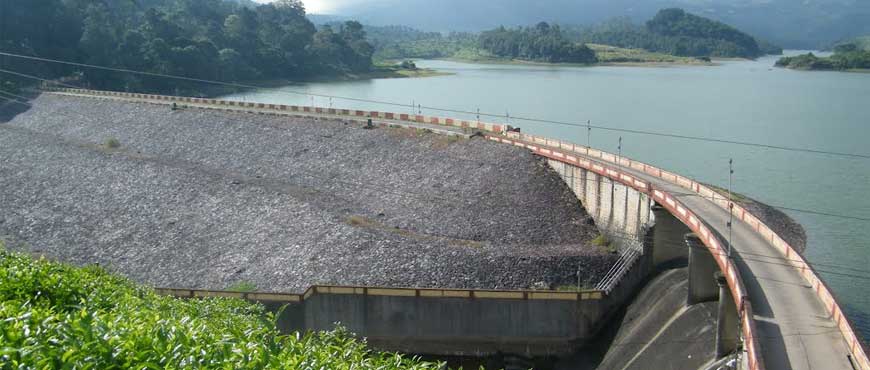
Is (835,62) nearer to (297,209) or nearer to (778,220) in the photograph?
(778,220)

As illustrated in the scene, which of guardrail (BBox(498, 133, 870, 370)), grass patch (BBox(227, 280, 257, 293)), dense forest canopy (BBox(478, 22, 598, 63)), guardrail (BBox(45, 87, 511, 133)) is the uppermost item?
dense forest canopy (BBox(478, 22, 598, 63))

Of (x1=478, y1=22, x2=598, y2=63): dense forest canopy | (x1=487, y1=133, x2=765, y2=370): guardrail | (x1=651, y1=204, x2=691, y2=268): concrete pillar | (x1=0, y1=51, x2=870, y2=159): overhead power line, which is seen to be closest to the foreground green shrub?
(x1=487, y1=133, x2=765, y2=370): guardrail

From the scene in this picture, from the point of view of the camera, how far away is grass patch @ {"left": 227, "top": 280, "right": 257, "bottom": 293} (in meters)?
22.4

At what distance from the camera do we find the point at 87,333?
764 cm

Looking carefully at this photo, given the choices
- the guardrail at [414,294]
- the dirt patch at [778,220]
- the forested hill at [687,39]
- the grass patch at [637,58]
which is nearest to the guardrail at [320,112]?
the dirt patch at [778,220]

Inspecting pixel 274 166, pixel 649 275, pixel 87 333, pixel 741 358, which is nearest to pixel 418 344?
pixel 649 275

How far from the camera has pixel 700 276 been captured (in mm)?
18188

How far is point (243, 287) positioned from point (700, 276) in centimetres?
1233

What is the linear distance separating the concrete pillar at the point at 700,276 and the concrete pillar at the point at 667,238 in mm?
3551

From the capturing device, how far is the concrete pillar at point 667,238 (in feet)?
71.4

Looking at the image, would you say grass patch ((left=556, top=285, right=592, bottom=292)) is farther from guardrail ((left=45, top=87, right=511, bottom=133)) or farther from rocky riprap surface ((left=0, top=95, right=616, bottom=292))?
guardrail ((left=45, top=87, right=511, bottom=133))

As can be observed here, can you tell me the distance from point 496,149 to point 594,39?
445 ft

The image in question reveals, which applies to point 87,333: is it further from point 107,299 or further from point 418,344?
point 418,344

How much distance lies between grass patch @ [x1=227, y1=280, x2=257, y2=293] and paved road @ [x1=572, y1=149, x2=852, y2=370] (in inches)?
495
